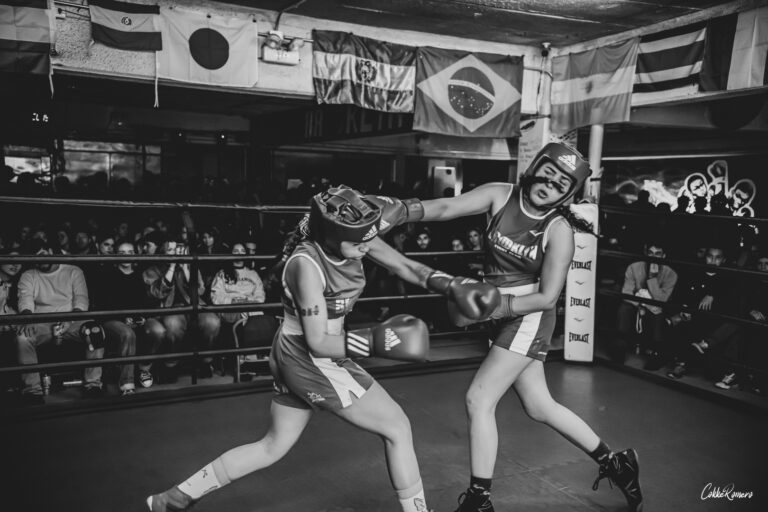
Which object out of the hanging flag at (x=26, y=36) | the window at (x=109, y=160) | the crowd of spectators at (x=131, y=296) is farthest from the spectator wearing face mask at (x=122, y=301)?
the window at (x=109, y=160)

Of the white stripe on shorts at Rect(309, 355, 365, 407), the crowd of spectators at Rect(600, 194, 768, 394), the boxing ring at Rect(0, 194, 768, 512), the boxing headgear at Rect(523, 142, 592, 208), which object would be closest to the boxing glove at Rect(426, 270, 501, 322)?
the white stripe on shorts at Rect(309, 355, 365, 407)

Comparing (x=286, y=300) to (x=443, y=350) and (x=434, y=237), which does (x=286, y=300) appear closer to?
(x=443, y=350)

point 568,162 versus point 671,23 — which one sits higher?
point 671,23

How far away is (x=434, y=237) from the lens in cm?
683

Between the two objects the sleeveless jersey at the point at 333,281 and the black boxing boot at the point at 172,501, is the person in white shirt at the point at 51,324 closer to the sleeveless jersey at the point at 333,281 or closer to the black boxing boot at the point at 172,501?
the black boxing boot at the point at 172,501

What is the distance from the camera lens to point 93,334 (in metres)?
4.60

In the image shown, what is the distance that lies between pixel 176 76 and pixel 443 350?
3.37 meters

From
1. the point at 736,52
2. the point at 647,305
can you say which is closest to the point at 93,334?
the point at 647,305

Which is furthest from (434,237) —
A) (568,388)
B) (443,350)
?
(568,388)

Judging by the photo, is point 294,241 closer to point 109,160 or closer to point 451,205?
point 451,205

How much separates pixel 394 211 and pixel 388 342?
56 centimetres

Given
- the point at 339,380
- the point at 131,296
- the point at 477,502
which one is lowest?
the point at 477,502

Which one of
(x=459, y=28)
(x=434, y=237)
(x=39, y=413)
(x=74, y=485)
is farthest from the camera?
(x=434, y=237)

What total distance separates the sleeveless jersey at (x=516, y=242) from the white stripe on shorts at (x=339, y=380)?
85 cm
